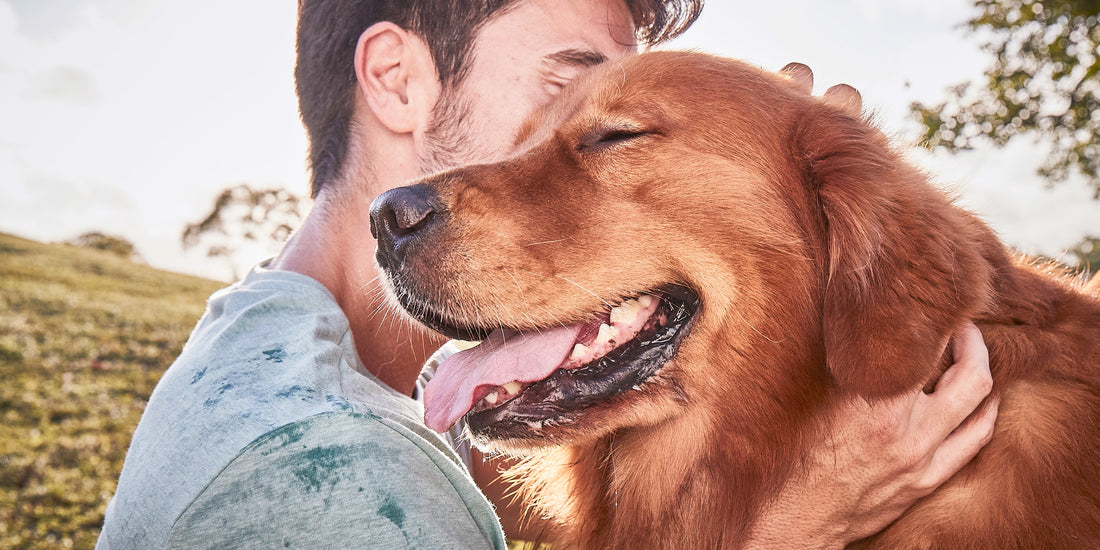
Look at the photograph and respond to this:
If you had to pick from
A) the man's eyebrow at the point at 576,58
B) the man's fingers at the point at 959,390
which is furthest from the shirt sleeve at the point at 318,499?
the man's eyebrow at the point at 576,58

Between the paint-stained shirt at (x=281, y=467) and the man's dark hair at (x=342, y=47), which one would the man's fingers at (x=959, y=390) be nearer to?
the paint-stained shirt at (x=281, y=467)

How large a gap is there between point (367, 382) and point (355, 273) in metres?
0.85

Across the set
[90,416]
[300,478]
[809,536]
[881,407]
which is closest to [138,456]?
[300,478]

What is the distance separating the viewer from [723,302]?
6.81 ft

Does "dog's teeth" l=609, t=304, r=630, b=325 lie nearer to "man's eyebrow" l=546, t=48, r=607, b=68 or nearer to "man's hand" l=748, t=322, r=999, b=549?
"man's hand" l=748, t=322, r=999, b=549

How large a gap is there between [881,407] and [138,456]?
76.3 inches

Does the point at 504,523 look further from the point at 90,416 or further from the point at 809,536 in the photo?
the point at 90,416

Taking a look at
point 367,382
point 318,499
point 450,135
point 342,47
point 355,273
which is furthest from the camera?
point 342,47

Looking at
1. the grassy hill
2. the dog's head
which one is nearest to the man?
the dog's head

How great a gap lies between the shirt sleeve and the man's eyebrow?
1910 millimetres

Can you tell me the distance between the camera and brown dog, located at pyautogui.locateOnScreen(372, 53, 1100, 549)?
1.90 m

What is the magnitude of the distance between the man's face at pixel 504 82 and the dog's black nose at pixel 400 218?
0.85 metres

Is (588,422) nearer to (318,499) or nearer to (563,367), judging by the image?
(563,367)

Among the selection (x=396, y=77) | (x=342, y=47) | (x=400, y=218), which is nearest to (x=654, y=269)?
(x=400, y=218)
